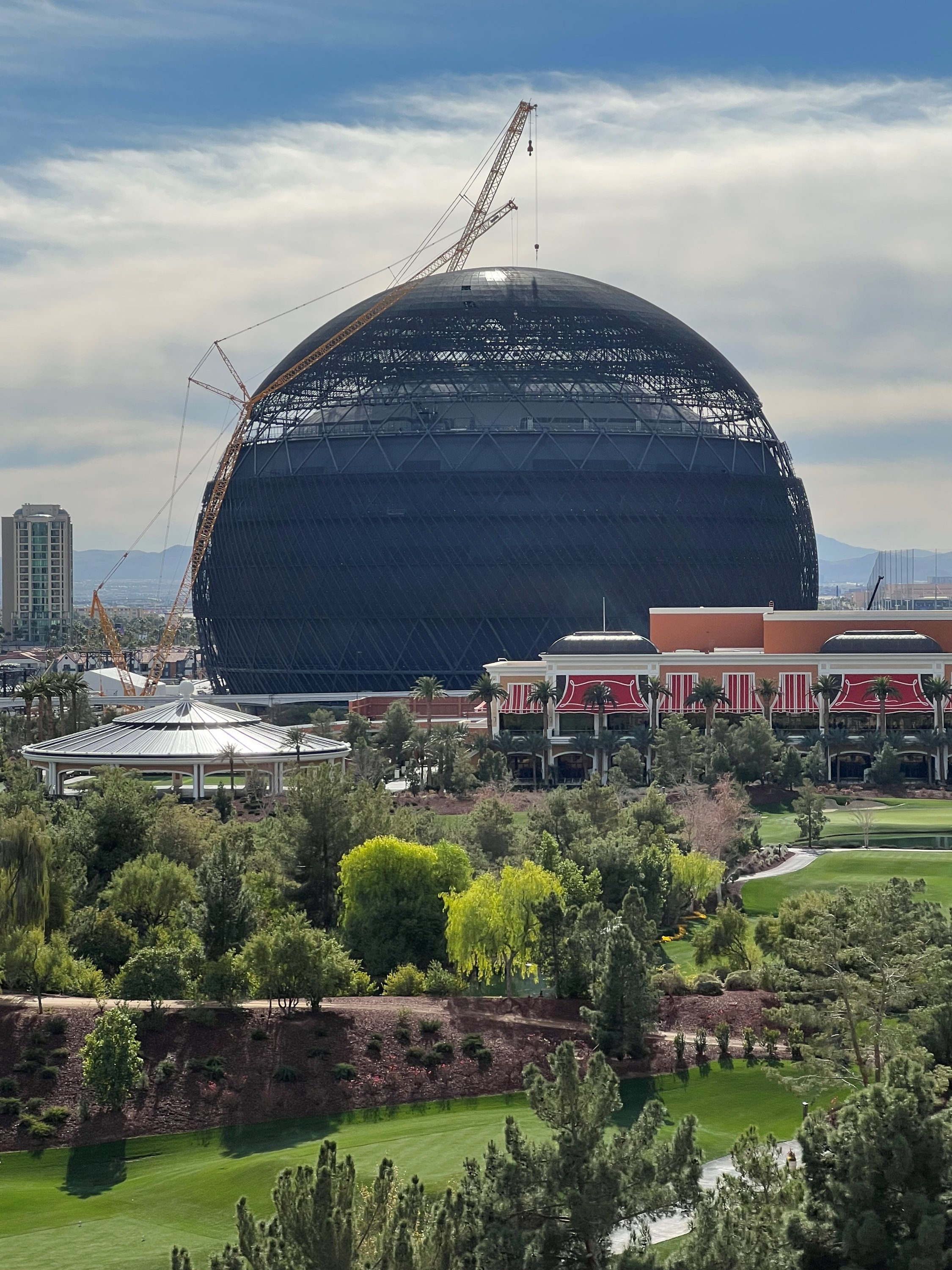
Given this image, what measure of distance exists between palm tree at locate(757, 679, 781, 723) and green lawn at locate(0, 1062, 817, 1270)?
71295 mm

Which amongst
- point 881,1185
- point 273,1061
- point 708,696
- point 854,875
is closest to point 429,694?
point 708,696

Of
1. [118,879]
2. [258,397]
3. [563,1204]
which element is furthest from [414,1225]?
[258,397]

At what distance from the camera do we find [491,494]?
147 m

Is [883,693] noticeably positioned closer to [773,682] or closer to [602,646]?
[773,682]

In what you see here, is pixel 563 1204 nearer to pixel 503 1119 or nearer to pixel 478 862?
pixel 503 1119

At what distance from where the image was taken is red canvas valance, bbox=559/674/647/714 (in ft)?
405

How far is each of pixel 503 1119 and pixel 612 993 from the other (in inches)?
221

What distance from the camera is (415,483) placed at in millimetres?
148125

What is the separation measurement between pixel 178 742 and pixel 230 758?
581 cm

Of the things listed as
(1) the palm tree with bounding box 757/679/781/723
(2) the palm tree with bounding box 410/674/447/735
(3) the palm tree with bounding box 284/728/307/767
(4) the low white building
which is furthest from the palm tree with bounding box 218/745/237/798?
(1) the palm tree with bounding box 757/679/781/723

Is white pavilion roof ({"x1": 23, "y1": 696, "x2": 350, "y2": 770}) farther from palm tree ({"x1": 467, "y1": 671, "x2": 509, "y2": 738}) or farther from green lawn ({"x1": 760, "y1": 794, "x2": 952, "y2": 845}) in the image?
green lawn ({"x1": 760, "y1": 794, "x2": 952, "y2": 845})

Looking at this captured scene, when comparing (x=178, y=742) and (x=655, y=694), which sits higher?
(x=655, y=694)

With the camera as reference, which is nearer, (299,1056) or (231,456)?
(299,1056)

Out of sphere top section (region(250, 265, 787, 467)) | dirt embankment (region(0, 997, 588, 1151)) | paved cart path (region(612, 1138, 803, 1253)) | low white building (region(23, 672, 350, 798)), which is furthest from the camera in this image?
sphere top section (region(250, 265, 787, 467))
